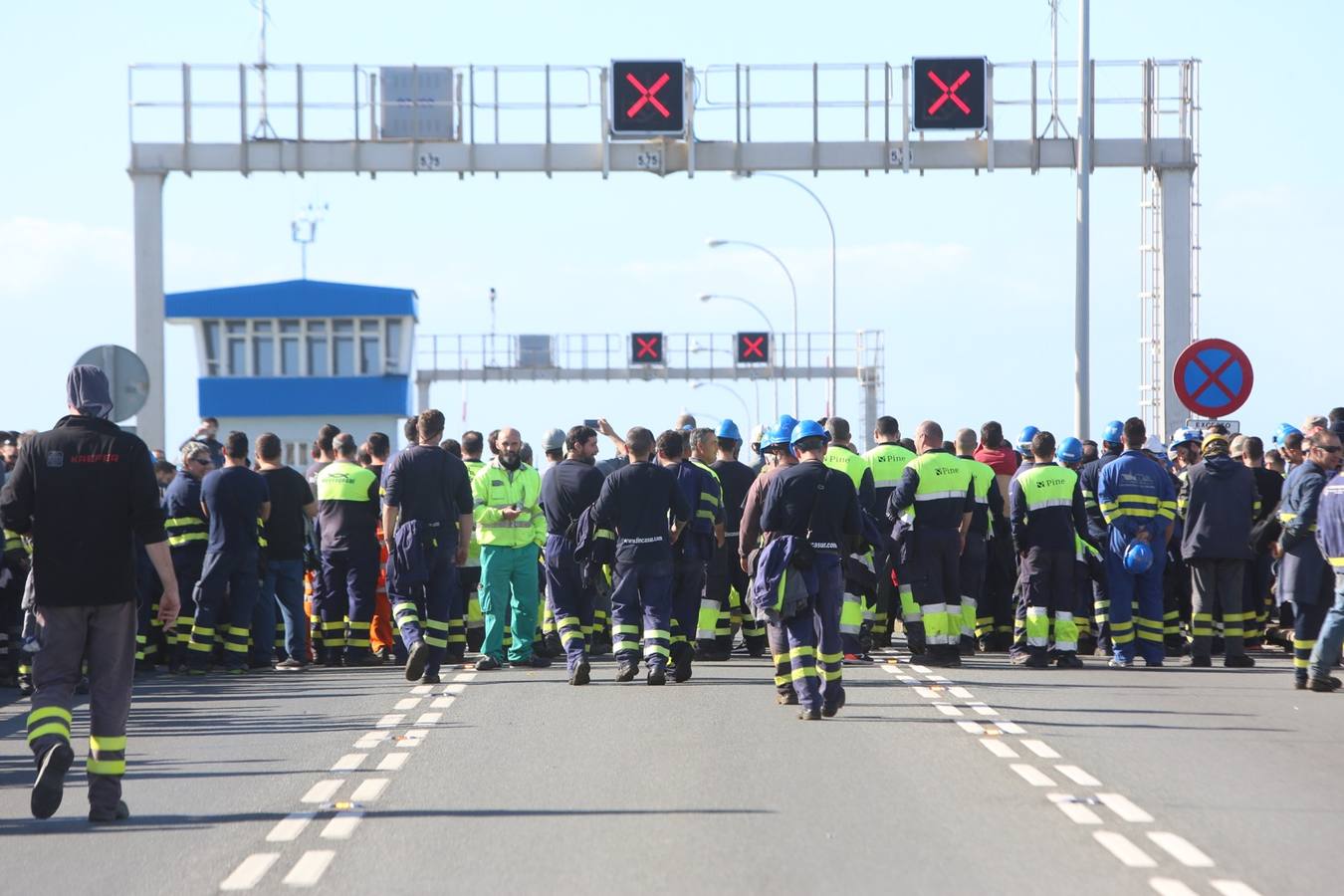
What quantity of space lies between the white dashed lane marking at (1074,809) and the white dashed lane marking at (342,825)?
314cm

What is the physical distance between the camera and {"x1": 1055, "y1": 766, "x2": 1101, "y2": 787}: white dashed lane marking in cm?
1016

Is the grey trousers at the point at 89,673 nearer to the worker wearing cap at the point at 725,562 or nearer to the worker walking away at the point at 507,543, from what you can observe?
the worker walking away at the point at 507,543

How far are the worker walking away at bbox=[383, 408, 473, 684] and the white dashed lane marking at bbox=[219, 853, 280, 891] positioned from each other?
777 centimetres

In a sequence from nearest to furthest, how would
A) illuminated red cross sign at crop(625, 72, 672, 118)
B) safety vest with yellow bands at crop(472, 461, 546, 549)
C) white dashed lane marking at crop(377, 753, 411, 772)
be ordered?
white dashed lane marking at crop(377, 753, 411, 772) → safety vest with yellow bands at crop(472, 461, 546, 549) → illuminated red cross sign at crop(625, 72, 672, 118)

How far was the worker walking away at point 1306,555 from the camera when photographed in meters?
15.4

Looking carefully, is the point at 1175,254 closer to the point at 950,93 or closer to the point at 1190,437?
the point at 950,93

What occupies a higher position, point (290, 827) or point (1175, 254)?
point (1175, 254)

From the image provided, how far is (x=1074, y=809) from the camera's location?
30.5 ft

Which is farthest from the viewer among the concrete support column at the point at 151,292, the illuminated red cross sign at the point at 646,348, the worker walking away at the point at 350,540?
the illuminated red cross sign at the point at 646,348

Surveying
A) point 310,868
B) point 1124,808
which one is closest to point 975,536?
point 1124,808

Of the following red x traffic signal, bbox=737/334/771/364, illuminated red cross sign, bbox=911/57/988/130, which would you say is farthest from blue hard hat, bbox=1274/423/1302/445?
red x traffic signal, bbox=737/334/771/364

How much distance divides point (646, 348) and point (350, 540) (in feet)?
161

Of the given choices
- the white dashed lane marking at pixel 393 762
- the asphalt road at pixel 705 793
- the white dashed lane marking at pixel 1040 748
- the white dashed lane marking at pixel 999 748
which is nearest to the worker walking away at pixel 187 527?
the asphalt road at pixel 705 793

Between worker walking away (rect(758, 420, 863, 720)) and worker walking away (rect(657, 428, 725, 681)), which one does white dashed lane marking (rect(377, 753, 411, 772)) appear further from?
worker walking away (rect(657, 428, 725, 681))
